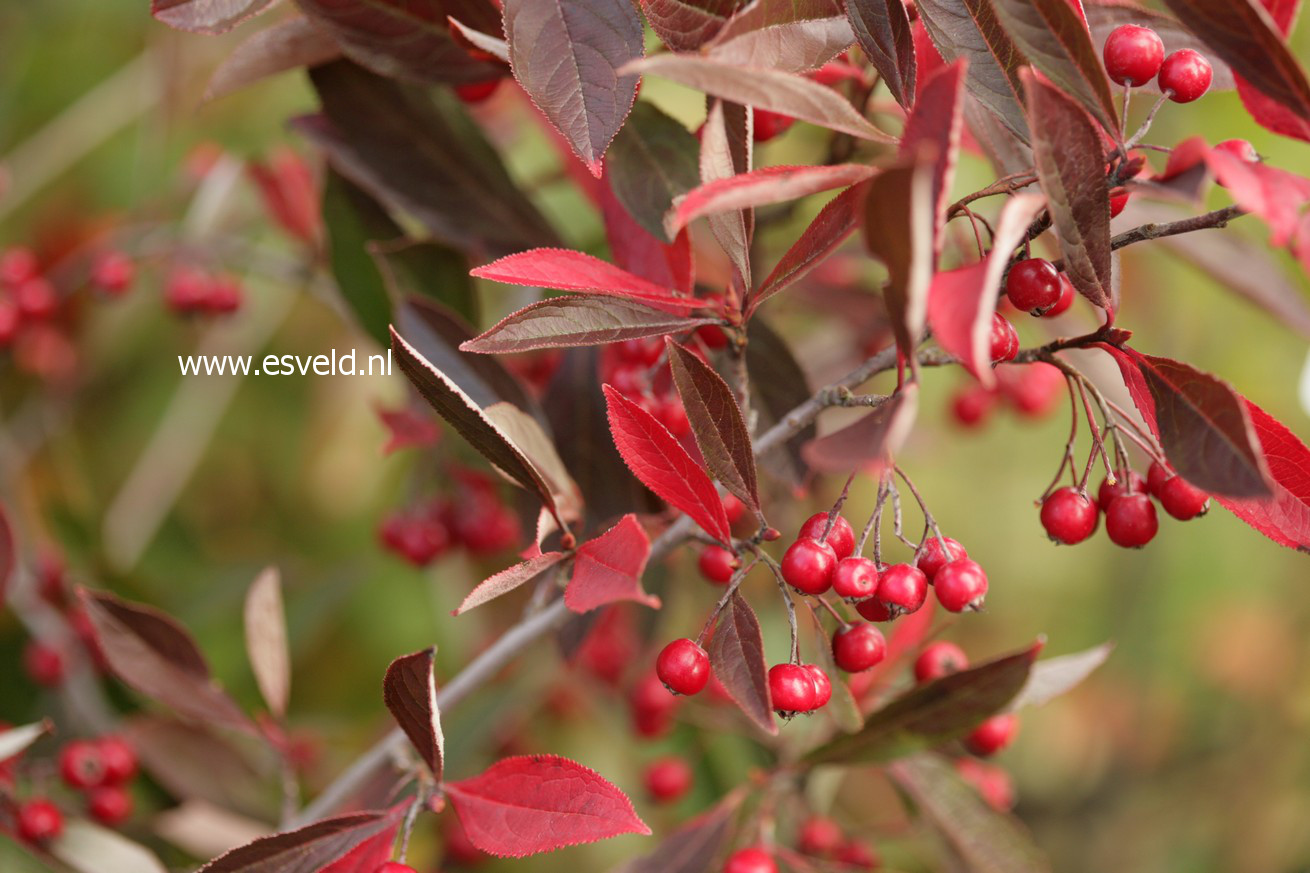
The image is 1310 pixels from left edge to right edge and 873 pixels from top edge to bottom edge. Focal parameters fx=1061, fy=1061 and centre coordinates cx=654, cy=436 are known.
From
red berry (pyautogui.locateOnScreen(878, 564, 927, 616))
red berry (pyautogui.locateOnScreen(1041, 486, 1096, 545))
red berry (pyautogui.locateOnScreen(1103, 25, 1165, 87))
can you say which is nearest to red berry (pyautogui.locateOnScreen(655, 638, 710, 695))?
red berry (pyautogui.locateOnScreen(878, 564, 927, 616))

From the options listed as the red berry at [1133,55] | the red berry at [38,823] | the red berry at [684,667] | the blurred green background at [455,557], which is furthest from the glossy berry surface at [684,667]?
the blurred green background at [455,557]

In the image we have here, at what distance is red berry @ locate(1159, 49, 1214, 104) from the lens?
56 centimetres

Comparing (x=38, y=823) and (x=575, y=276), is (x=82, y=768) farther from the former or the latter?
(x=575, y=276)

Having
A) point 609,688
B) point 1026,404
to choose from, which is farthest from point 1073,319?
point 609,688

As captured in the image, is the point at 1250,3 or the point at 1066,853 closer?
the point at 1250,3

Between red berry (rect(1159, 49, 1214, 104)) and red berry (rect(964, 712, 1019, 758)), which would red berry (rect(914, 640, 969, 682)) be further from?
red berry (rect(1159, 49, 1214, 104))

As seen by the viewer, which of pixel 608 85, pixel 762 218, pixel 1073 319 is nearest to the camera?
pixel 608 85

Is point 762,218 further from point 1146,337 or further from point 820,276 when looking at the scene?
point 1146,337

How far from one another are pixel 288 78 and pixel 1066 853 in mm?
1984

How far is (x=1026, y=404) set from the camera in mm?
1348

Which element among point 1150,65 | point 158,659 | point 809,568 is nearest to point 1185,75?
point 1150,65

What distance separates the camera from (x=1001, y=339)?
0.56m

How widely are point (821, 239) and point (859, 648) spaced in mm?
247

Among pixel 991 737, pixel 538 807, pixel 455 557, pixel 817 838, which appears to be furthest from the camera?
pixel 455 557
